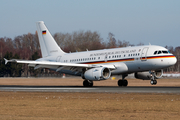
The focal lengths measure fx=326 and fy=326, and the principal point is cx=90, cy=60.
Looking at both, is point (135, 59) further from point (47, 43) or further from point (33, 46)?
point (33, 46)

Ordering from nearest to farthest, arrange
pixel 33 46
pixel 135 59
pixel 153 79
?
pixel 153 79 < pixel 135 59 < pixel 33 46

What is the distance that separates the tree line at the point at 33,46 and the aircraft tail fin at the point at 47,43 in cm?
5243

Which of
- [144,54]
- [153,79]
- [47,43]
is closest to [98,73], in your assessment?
[144,54]

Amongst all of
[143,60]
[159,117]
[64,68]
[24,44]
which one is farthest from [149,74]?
[24,44]

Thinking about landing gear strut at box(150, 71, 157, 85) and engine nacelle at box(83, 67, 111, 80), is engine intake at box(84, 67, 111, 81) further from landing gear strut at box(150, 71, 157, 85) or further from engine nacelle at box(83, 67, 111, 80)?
landing gear strut at box(150, 71, 157, 85)

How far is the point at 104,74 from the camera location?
125ft

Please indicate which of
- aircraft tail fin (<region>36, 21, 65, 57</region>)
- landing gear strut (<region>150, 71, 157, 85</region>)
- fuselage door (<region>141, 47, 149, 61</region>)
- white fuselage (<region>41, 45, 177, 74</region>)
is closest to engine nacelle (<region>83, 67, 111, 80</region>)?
white fuselage (<region>41, 45, 177, 74</region>)

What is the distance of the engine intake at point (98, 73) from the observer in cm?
3647

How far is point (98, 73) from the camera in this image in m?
36.5

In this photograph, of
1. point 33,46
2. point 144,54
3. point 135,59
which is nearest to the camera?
point 144,54

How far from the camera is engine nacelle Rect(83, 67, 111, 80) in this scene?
36.5 m

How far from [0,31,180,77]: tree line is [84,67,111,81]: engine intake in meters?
63.2

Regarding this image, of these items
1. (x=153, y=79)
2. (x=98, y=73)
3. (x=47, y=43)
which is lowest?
(x=153, y=79)

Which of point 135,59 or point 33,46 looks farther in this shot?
point 33,46
